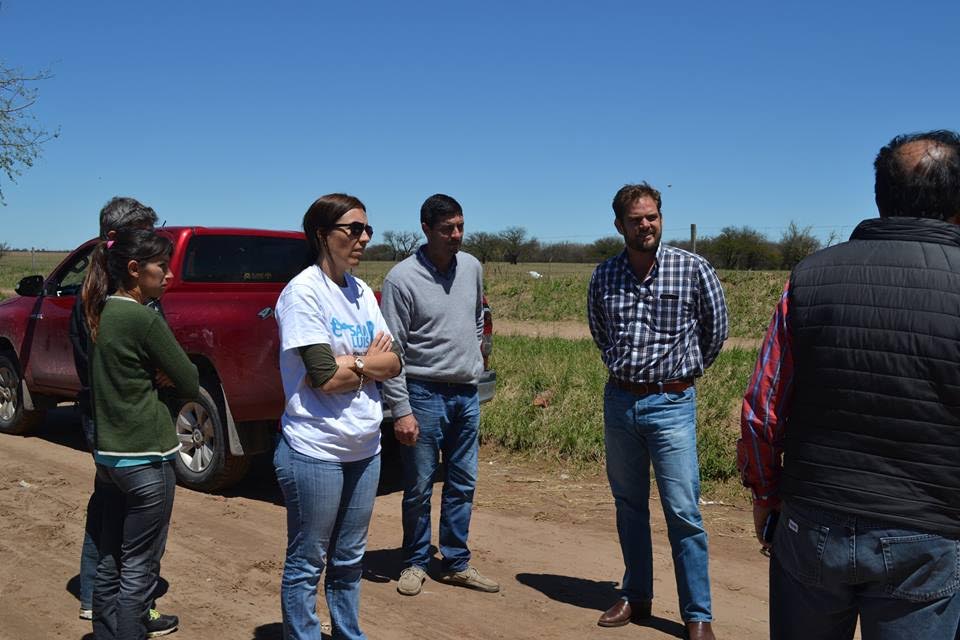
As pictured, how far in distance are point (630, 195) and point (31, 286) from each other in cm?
576

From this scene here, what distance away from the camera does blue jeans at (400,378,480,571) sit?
4.99 meters

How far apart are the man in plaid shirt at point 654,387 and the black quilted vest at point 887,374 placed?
192 cm

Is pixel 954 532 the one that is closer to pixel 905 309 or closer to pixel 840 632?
pixel 840 632

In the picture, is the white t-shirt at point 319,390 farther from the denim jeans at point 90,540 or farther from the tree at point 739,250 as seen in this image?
the tree at point 739,250

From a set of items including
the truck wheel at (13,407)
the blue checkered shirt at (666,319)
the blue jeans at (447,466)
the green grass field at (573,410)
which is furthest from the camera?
the truck wheel at (13,407)

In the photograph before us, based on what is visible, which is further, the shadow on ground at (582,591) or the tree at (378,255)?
the tree at (378,255)

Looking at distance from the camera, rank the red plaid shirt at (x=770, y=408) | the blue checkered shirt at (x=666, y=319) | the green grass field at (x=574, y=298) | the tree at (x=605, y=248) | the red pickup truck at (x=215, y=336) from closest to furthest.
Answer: the red plaid shirt at (x=770, y=408) < the blue checkered shirt at (x=666, y=319) < the red pickup truck at (x=215, y=336) < the green grass field at (x=574, y=298) < the tree at (x=605, y=248)

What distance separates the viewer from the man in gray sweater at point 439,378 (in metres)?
4.95

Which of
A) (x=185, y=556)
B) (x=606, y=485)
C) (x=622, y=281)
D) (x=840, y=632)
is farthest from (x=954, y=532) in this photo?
(x=606, y=485)

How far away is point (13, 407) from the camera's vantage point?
352 inches

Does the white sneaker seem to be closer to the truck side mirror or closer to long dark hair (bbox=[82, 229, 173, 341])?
long dark hair (bbox=[82, 229, 173, 341])

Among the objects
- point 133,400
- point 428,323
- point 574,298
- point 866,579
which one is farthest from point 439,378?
point 574,298

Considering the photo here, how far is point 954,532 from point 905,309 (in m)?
0.57

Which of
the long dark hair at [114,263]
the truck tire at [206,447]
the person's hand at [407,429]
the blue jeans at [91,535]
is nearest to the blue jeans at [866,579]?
the person's hand at [407,429]
